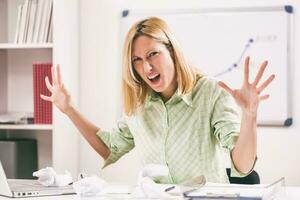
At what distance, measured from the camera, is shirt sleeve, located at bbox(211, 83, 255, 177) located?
1829 mm

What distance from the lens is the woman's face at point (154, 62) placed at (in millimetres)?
2031

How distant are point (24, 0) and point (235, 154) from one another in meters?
2.07

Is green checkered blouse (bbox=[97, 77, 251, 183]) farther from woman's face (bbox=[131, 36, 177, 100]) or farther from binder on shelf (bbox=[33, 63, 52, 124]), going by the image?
binder on shelf (bbox=[33, 63, 52, 124])

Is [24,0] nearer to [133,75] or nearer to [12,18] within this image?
[12,18]

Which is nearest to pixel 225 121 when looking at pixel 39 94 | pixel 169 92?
pixel 169 92


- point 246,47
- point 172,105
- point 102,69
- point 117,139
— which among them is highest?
point 246,47

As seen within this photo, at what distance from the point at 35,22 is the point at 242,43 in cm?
120

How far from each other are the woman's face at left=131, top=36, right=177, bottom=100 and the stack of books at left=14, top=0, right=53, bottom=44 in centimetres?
123

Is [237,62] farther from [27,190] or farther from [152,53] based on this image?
[27,190]

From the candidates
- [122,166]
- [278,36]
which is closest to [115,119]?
[122,166]

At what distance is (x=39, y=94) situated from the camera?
3180 millimetres

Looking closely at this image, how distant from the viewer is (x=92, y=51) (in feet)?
11.2

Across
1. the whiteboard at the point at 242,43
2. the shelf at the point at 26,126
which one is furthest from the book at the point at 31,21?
the whiteboard at the point at 242,43

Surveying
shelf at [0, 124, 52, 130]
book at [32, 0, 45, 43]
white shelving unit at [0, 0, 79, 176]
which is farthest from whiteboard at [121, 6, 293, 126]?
shelf at [0, 124, 52, 130]
